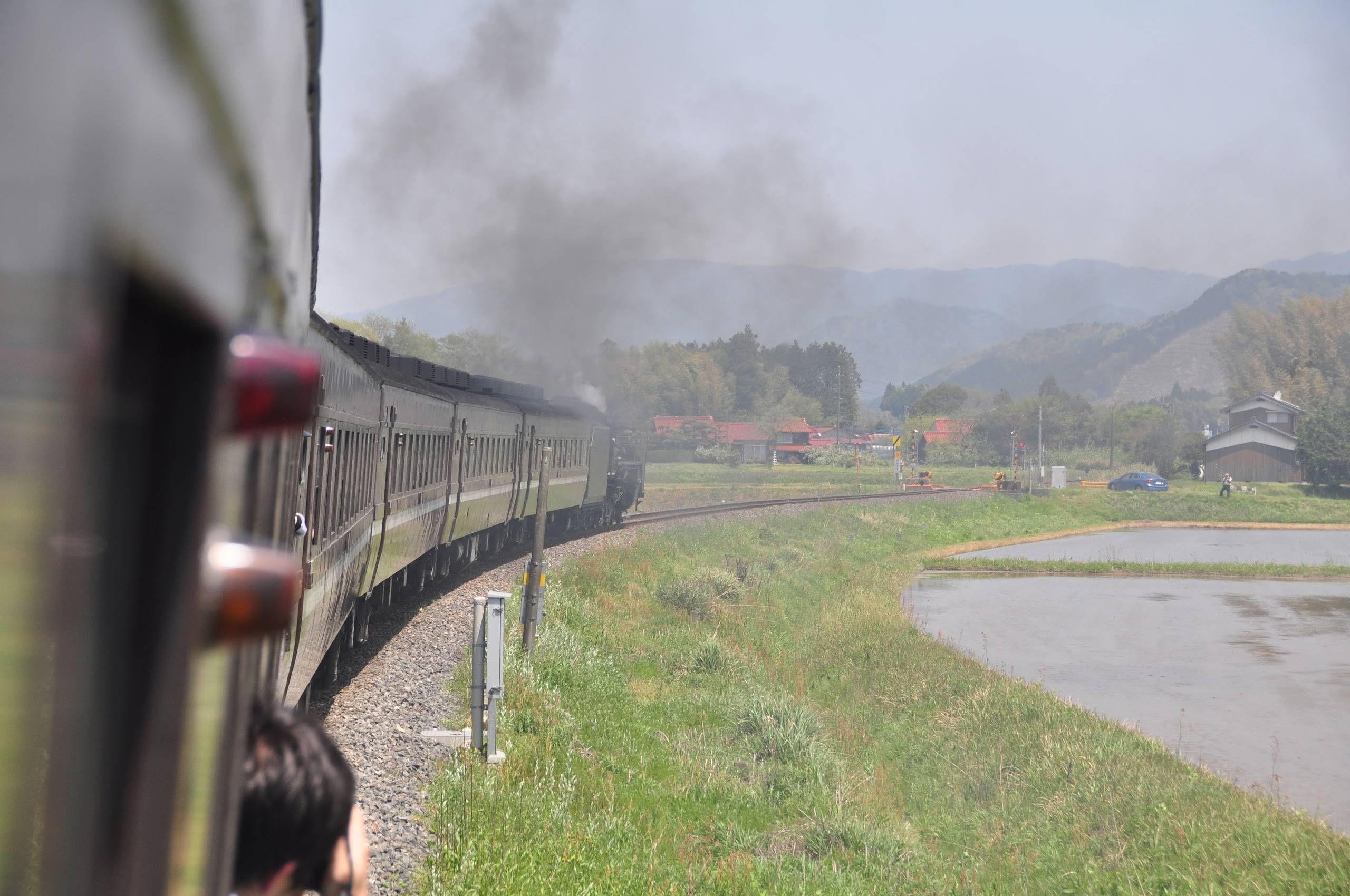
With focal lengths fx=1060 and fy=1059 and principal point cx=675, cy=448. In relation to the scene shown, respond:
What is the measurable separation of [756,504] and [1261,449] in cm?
5811

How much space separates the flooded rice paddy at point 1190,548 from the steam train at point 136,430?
4126 cm

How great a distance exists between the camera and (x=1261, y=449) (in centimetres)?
8081

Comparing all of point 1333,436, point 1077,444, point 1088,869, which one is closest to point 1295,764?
point 1088,869

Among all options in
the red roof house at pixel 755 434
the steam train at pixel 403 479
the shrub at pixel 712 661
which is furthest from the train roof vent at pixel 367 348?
the red roof house at pixel 755 434

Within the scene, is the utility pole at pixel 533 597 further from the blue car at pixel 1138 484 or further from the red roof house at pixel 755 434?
the red roof house at pixel 755 434

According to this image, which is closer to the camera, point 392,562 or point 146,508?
point 146,508

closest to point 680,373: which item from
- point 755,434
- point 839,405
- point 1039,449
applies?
point 755,434

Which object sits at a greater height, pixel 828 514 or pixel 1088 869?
pixel 828 514

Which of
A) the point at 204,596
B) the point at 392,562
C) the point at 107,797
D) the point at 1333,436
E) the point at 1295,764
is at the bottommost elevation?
the point at 1295,764

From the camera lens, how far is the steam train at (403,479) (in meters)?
6.68

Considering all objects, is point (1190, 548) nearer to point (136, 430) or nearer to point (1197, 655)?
point (1197, 655)

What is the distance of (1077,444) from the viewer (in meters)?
108

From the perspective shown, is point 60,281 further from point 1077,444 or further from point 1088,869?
point 1077,444

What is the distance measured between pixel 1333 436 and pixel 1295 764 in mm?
63880
